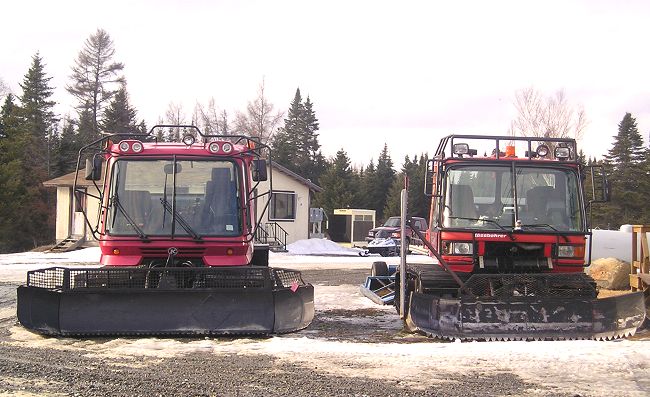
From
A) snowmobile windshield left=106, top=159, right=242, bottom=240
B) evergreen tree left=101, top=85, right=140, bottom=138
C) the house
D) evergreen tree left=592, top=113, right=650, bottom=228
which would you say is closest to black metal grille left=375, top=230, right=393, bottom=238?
the house

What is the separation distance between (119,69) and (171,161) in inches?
2063

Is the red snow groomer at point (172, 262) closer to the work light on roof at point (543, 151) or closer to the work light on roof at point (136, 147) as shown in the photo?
the work light on roof at point (136, 147)

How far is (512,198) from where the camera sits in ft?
31.8

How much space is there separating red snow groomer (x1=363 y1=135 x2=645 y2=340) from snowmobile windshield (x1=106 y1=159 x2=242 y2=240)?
8.86ft

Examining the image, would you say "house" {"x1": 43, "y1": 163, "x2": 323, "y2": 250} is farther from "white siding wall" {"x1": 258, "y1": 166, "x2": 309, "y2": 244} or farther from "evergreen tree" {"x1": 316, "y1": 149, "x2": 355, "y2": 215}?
"evergreen tree" {"x1": 316, "y1": 149, "x2": 355, "y2": 215}

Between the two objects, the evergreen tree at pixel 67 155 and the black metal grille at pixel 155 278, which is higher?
the evergreen tree at pixel 67 155

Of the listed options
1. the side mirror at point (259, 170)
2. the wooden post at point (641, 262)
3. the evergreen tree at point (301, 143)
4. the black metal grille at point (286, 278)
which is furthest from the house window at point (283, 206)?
the evergreen tree at point (301, 143)

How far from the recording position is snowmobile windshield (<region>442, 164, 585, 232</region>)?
31.6 feet

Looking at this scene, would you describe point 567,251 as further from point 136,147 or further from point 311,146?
point 311,146

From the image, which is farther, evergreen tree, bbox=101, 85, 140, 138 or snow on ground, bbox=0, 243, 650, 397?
evergreen tree, bbox=101, 85, 140, 138

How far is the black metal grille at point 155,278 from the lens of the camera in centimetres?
882

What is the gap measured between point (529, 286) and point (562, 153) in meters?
2.15

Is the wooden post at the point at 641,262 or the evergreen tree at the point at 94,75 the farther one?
the evergreen tree at the point at 94,75

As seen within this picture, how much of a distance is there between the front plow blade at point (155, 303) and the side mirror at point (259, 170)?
144 centimetres
